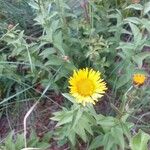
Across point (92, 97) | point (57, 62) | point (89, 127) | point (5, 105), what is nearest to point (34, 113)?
point (5, 105)

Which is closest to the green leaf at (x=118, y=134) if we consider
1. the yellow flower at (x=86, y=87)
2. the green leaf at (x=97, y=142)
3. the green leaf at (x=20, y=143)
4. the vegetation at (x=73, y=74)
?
the vegetation at (x=73, y=74)

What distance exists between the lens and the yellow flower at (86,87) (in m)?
1.48

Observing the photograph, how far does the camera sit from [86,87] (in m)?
1.51

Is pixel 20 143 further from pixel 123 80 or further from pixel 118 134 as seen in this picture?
pixel 123 80

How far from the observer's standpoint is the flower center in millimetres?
1488

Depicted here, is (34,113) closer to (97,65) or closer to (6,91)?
(6,91)

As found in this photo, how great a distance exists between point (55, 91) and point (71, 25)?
347 mm

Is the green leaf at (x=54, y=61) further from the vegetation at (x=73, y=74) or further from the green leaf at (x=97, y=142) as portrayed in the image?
the green leaf at (x=97, y=142)

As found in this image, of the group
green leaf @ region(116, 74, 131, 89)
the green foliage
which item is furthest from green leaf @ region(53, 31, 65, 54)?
the green foliage

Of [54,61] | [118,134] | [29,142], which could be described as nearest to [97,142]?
[118,134]

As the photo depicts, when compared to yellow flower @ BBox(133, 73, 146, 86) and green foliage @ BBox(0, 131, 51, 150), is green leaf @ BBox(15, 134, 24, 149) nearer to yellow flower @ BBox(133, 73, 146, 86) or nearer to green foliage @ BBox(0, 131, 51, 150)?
green foliage @ BBox(0, 131, 51, 150)

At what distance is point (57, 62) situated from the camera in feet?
6.43

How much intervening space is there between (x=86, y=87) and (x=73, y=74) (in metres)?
0.29

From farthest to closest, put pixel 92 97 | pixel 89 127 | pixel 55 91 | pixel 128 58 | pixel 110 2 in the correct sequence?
1. pixel 110 2
2. pixel 55 91
3. pixel 128 58
4. pixel 89 127
5. pixel 92 97
